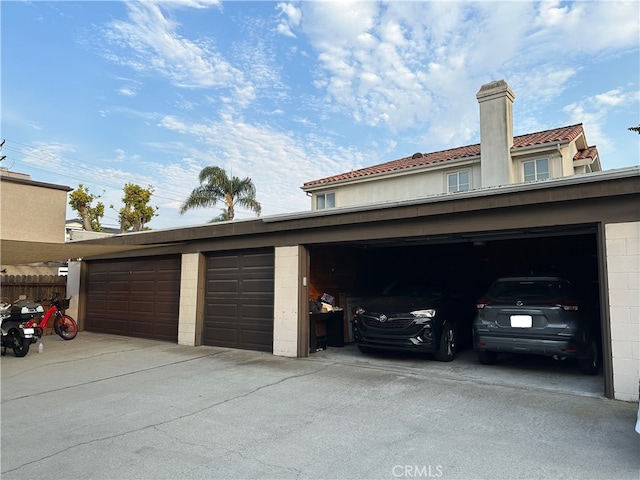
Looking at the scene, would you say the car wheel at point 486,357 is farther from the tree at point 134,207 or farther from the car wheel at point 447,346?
the tree at point 134,207

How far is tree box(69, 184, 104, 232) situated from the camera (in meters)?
25.9

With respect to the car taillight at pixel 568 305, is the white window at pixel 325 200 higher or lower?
higher

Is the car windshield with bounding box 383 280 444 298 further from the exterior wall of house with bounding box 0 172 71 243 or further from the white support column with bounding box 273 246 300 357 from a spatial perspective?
the exterior wall of house with bounding box 0 172 71 243

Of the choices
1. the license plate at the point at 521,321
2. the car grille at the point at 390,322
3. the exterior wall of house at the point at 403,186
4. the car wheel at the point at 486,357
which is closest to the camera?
the license plate at the point at 521,321

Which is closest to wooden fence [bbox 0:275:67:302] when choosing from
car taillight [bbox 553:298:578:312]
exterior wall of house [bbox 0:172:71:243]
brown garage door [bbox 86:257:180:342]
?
brown garage door [bbox 86:257:180:342]

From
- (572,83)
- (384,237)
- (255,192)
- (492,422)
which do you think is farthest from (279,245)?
(255,192)

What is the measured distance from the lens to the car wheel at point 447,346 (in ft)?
23.8

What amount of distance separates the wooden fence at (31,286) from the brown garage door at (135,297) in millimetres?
934

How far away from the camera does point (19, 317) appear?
8719mm

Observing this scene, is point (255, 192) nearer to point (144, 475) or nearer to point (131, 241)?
point (131, 241)

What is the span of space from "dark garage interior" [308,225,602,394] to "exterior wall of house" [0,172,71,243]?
6.43m

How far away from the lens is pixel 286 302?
8219 mm

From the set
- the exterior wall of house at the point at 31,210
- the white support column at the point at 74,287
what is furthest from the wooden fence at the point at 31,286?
the exterior wall of house at the point at 31,210

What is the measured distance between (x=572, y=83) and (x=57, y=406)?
11.6 m
